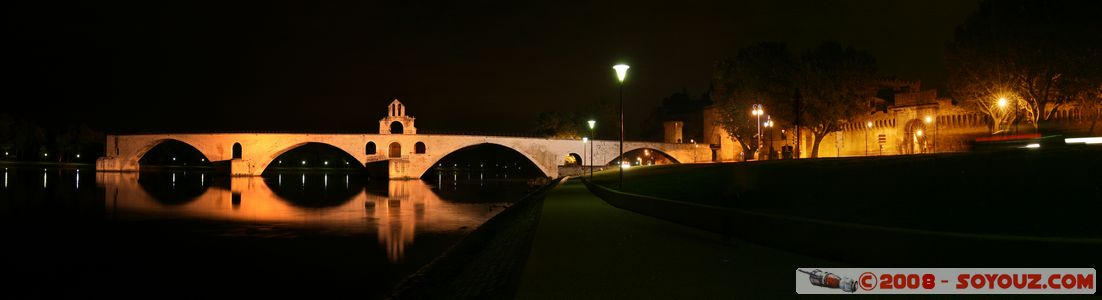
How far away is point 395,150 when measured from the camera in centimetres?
9544

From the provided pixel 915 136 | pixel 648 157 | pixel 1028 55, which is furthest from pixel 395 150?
pixel 1028 55

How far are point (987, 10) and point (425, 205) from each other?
33749 mm

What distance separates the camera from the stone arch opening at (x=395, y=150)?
9431cm

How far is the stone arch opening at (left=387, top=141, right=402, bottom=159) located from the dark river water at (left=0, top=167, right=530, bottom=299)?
50.3 metres

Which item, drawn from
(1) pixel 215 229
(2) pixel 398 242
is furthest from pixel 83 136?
(2) pixel 398 242

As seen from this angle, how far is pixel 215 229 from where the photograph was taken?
1105 inches

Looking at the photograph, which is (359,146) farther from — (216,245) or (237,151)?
(216,245)

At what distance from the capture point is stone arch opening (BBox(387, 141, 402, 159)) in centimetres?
9431

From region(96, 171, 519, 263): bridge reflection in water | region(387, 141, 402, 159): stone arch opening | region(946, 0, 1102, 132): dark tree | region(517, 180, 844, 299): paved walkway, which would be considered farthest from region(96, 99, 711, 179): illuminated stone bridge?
region(517, 180, 844, 299): paved walkway

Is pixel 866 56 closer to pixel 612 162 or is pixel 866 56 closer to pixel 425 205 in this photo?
pixel 425 205

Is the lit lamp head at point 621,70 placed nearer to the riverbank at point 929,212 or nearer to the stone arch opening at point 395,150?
the riverbank at point 929,212

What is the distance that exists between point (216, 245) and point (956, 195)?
71.2 feet

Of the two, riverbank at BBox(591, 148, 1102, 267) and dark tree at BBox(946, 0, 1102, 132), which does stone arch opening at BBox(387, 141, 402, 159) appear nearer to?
dark tree at BBox(946, 0, 1102, 132)

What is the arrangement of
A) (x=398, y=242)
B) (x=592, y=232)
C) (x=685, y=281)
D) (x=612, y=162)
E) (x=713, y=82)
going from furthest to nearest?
(x=612, y=162) < (x=713, y=82) < (x=398, y=242) < (x=592, y=232) < (x=685, y=281)
